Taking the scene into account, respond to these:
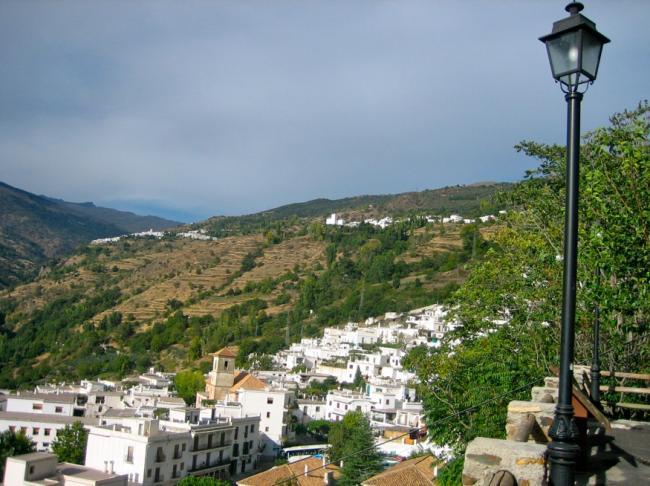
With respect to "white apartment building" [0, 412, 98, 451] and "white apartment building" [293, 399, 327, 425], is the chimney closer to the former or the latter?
"white apartment building" [0, 412, 98, 451]

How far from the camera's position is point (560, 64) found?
4.39 meters

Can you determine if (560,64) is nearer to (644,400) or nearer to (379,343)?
(644,400)

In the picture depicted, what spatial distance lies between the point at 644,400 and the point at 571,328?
8034 millimetres

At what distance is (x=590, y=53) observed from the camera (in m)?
4.34

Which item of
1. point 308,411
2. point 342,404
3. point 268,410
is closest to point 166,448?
point 268,410

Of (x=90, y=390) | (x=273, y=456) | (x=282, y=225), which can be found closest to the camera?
(x=273, y=456)

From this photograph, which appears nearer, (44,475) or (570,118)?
(570,118)

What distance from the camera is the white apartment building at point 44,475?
23.6 metres

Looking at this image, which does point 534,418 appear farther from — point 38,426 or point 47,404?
point 47,404

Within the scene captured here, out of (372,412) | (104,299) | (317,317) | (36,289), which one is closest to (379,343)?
(317,317)

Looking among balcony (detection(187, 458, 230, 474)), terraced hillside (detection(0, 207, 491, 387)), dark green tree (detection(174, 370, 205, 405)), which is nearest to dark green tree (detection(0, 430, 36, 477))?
balcony (detection(187, 458, 230, 474))

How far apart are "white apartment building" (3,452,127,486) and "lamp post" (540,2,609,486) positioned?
2312 cm

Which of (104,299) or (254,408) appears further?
(104,299)

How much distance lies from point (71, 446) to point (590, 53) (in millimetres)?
33506
